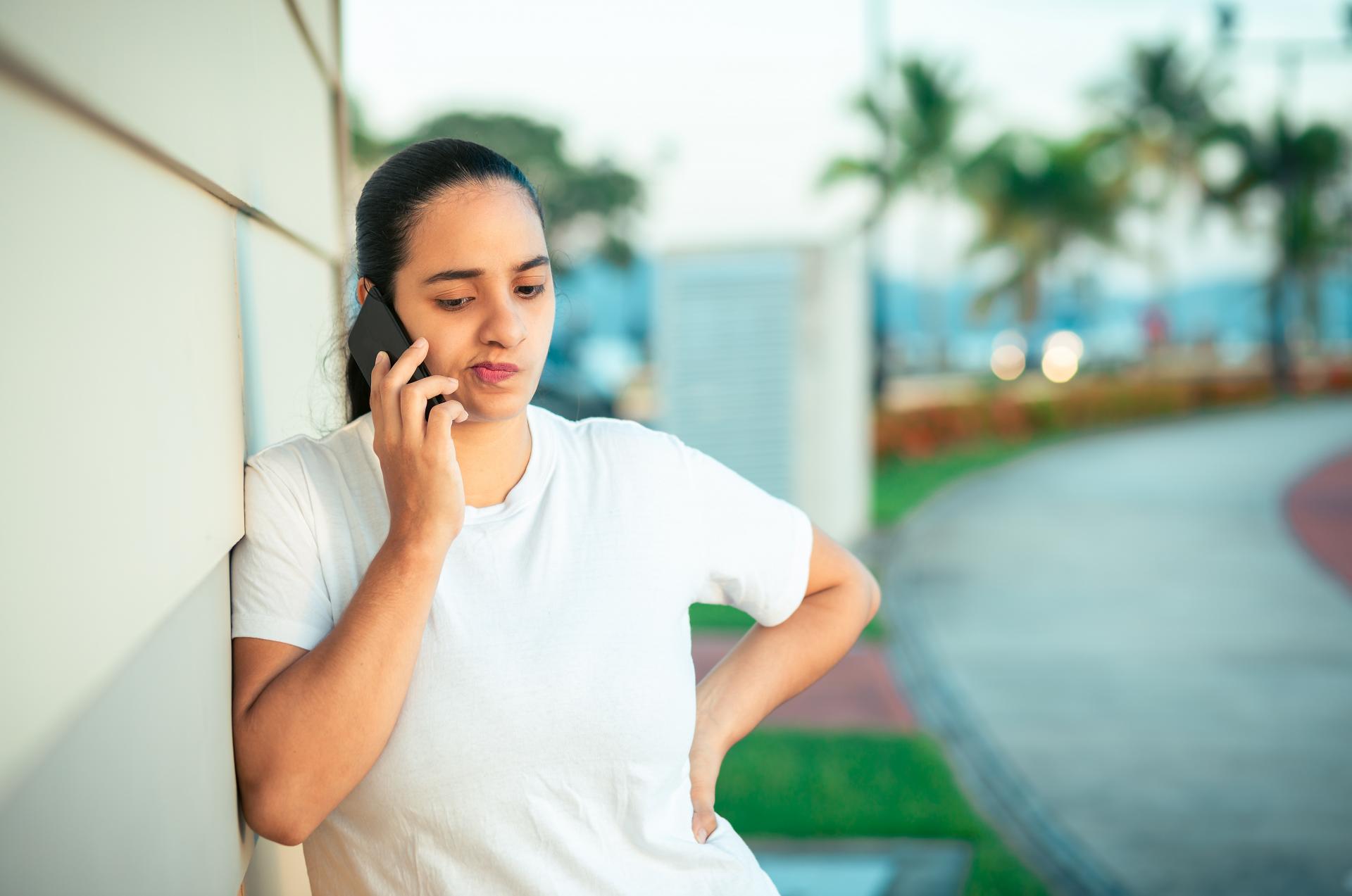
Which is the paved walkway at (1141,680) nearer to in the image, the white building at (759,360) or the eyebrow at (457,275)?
the white building at (759,360)

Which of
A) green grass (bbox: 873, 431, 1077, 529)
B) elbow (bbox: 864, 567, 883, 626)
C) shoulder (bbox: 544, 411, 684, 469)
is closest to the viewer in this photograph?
shoulder (bbox: 544, 411, 684, 469)

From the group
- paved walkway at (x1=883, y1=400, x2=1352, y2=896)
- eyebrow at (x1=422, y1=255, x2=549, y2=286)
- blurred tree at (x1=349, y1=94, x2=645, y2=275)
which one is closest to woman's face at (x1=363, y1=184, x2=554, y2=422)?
eyebrow at (x1=422, y1=255, x2=549, y2=286)

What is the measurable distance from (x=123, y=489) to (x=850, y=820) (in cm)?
425

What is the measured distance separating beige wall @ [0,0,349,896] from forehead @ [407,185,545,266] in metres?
0.24

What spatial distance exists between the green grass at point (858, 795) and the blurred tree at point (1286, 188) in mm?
34732

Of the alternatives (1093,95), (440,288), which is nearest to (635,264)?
(1093,95)

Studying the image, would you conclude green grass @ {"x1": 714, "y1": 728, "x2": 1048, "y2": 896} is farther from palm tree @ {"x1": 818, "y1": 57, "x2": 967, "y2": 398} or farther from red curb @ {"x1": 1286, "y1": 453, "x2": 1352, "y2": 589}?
palm tree @ {"x1": 818, "y1": 57, "x2": 967, "y2": 398}

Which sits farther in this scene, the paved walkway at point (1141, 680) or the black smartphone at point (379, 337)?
the paved walkway at point (1141, 680)

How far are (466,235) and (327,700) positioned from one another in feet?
2.22

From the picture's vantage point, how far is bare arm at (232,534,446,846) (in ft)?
4.87

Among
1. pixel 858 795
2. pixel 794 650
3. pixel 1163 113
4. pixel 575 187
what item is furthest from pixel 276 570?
pixel 1163 113

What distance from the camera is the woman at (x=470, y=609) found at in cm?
153

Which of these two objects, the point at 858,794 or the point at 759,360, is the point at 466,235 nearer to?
the point at 858,794

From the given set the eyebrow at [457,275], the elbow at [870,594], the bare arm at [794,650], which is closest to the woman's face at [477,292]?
the eyebrow at [457,275]
